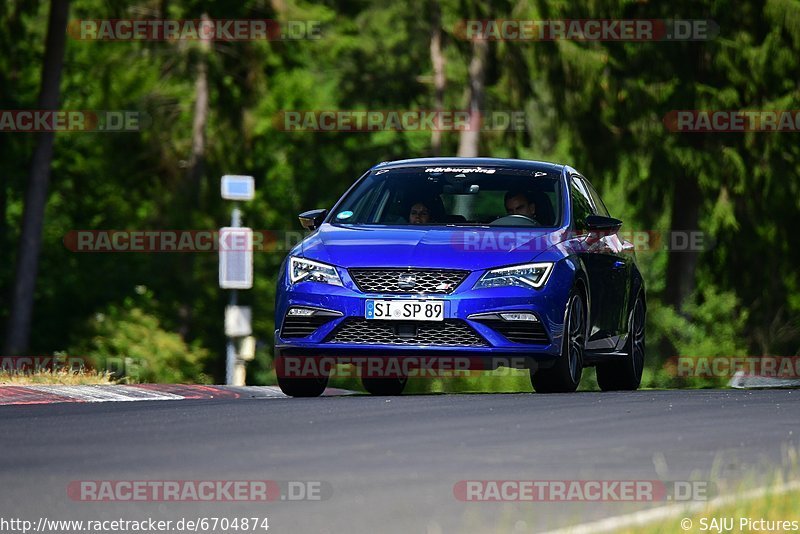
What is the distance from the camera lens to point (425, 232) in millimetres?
14500

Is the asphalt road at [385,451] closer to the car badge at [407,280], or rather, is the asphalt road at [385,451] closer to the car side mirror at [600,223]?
the car badge at [407,280]

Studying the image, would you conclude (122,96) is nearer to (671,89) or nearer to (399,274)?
(671,89)

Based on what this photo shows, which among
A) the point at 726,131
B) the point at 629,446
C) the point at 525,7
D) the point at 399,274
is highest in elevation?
the point at 525,7

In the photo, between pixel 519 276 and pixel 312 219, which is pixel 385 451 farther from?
pixel 312 219

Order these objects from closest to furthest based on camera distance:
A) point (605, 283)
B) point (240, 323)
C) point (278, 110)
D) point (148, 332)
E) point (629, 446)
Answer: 1. point (629, 446)
2. point (605, 283)
3. point (240, 323)
4. point (148, 332)
5. point (278, 110)

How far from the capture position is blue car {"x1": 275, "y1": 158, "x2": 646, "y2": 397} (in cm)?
1388

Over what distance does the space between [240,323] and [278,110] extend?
96.3ft

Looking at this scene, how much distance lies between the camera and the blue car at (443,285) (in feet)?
45.5

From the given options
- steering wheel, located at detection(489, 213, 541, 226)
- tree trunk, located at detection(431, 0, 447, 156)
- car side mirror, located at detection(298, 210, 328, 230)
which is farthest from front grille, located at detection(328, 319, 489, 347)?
tree trunk, located at detection(431, 0, 447, 156)

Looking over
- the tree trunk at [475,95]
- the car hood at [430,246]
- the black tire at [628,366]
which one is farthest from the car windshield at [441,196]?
the tree trunk at [475,95]

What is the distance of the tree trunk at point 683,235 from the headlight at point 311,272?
954 inches

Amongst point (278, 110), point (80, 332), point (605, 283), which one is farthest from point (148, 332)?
point (605, 283)

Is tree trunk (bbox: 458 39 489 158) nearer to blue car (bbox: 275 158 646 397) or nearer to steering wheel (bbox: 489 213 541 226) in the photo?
blue car (bbox: 275 158 646 397)

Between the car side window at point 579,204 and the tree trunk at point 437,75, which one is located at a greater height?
the tree trunk at point 437,75
